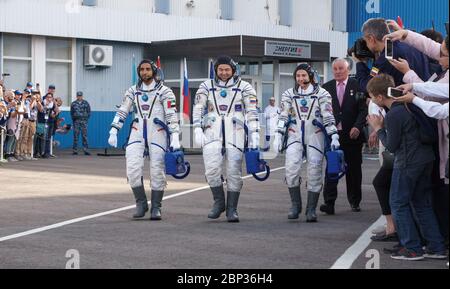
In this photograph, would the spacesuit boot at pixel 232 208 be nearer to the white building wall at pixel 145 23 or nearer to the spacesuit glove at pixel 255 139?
the spacesuit glove at pixel 255 139

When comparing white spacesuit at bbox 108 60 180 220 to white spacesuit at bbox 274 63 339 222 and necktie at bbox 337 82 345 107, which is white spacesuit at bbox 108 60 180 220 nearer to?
white spacesuit at bbox 274 63 339 222

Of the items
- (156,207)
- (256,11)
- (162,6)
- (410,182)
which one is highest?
(256,11)

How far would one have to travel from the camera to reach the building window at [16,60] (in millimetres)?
34094

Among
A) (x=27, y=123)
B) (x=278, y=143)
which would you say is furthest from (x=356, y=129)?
(x=27, y=123)

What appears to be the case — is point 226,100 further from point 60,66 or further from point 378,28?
point 60,66

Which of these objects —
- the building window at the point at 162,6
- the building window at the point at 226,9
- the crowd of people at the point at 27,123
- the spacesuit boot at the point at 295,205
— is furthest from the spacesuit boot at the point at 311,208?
the building window at the point at 226,9

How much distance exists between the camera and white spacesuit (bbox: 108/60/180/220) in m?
12.5

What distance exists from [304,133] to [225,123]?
100 centimetres

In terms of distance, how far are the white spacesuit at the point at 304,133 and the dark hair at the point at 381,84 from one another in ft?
10.4

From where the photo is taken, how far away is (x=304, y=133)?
41.0 feet

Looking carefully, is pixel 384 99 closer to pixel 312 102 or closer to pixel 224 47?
pixel 312 102
